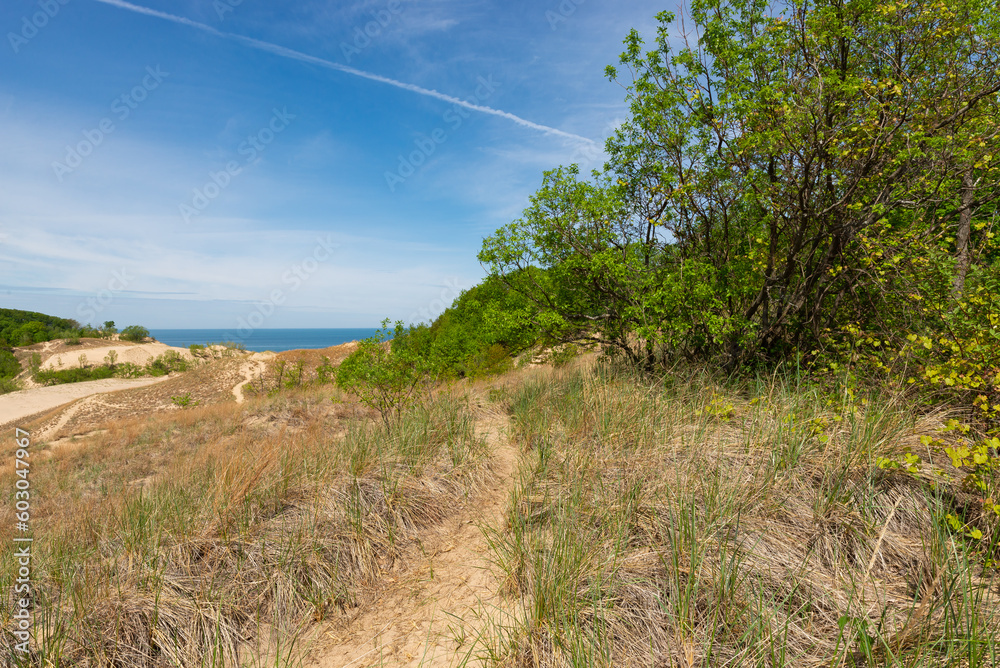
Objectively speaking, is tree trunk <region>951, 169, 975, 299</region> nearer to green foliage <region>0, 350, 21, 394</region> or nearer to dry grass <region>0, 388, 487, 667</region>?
dry grass <region>0, 388, 487, 667</region>

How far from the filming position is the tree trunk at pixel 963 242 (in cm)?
462

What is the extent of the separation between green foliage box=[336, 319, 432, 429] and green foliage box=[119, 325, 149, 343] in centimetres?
5654

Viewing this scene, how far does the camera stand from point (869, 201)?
5816 mm

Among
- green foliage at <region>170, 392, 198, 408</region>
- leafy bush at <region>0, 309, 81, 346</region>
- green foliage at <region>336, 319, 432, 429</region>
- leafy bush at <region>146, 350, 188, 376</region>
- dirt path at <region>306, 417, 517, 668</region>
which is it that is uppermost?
leafy bush at <region>0, 309, 81, 346</region>

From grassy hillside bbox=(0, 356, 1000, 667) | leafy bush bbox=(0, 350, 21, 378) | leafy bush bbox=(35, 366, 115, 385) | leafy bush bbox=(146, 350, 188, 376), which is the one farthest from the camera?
leafy bush bbox=(146, 350, 188, 376)

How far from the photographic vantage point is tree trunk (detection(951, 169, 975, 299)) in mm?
4625

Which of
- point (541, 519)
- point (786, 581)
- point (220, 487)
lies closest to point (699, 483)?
point (786, 581)

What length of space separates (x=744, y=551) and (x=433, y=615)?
2.40 metres

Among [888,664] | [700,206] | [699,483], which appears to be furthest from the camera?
[700,206]

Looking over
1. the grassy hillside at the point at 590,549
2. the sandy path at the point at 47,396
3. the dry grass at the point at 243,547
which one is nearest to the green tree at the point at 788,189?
the grassy hillside at the point at 590,549

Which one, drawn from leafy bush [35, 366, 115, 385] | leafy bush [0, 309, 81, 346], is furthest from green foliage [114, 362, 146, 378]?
leafy bush [0, 309, 81, 346]

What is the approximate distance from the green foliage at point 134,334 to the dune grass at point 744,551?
6300cm

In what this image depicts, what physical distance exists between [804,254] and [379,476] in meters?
6.93

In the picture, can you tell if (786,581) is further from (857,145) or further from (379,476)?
(857,145)
